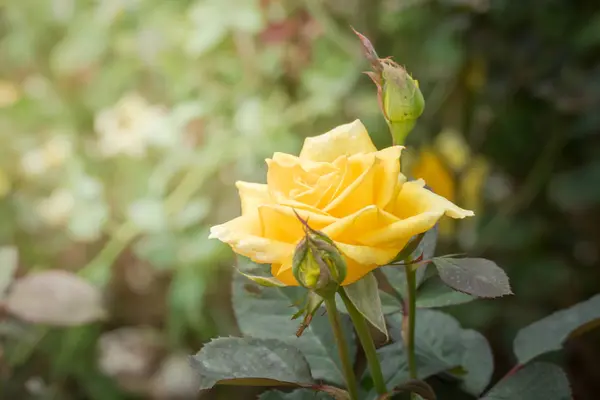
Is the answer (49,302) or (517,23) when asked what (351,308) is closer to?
(49,302)

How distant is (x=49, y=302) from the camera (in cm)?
65

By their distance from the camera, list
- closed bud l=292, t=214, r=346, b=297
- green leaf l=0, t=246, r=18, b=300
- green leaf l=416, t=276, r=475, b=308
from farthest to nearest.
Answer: green leaf l=0, t=246, r=18, b=300 < green leaf l=416, t=276, r=475, b=308 < closed bud l=292, t=214, r=346, b=297

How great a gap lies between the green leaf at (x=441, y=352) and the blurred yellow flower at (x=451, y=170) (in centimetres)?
49

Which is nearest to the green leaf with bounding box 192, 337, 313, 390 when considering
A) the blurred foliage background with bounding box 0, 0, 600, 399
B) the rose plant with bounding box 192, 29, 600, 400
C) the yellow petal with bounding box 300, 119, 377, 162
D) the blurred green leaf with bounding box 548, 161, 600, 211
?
the rose plant with bounding box 192, 29, 600, 400

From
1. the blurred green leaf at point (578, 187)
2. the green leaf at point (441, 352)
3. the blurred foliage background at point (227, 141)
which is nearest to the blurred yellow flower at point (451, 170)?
the blurred foliage background at point (227, 141)

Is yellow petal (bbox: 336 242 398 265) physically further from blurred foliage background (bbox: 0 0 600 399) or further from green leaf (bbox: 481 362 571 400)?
blurred foliage background (bbox: 0 0 600 399)

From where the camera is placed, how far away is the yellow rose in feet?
0.91

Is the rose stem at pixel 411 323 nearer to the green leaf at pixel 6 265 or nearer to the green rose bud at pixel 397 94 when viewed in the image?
the green rose bud at pixel 397 94

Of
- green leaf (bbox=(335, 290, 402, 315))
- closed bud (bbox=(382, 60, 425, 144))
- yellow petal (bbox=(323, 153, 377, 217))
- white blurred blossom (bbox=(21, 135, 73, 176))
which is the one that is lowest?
white blurred blossom (bbox=(21, 135, 73, 176))

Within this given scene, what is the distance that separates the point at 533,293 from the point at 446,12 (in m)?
0.44

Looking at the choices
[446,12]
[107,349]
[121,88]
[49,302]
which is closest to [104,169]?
[121,88]

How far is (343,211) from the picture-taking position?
0.97ft

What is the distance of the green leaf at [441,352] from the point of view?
1.30 feet

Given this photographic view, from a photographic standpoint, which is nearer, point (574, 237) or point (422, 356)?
point (422, 356)
